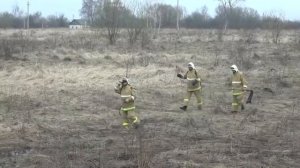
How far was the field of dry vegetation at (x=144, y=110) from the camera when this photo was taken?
965cm

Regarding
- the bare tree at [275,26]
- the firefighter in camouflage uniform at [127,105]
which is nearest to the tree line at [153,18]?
the bare tree at [275,26]

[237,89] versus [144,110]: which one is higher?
[237,89]

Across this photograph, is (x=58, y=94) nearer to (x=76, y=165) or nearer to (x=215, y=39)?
(x=76, y=165)

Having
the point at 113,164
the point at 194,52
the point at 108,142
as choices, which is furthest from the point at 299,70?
the point at 113,164

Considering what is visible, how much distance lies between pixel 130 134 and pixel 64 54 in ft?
49.4

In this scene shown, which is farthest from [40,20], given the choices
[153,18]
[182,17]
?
[153,18]

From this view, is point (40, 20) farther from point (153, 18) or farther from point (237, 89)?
point (237, 89)

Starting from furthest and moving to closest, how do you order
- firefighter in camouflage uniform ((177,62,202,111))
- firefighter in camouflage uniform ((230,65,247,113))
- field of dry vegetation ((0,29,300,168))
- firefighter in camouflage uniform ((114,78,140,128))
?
1. firefighter in camouflage uniform ((177,62,202,111))
2. firefighter in camouflage uniform ((230,65,247,113))
3. firefighter in camouflage uniform ((114,78,140,128))
4. field of dry vegetation ((0,29,300,168))

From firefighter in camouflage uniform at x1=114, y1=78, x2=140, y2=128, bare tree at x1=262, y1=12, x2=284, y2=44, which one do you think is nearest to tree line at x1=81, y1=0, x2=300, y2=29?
bare tree at x1=262, y1=12, x2=284, y2=44

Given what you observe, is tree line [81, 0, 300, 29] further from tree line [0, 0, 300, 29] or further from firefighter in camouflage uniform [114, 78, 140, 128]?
firefighter in camouflage uniform [114, 78, 140, 128]

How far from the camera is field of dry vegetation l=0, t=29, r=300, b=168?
31.7ft

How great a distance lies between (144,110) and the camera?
1571 cm

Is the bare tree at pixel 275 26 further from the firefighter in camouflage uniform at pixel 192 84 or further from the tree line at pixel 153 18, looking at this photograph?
the firefighter in camouflage uniform at pixel 192 84

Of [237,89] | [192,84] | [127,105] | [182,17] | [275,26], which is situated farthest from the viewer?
[182,17]
